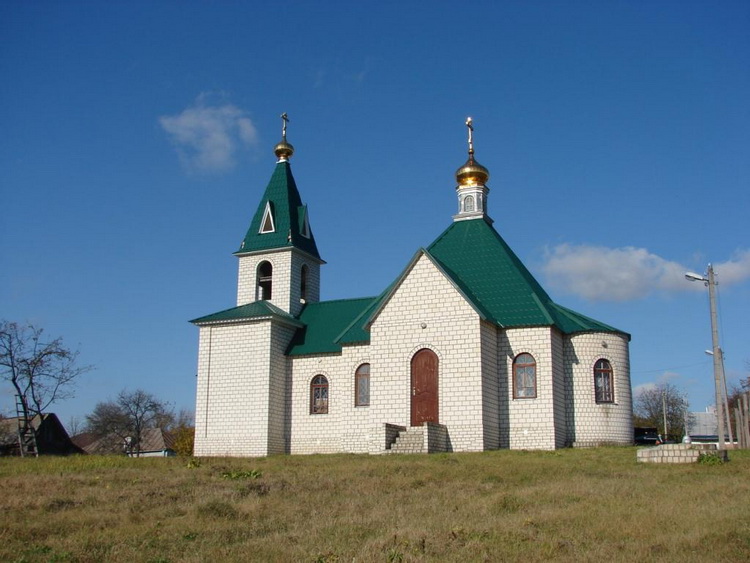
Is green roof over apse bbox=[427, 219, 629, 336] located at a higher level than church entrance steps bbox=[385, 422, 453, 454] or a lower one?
higher

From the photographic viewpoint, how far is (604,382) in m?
27.9

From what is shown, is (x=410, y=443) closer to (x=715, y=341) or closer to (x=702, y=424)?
(x=715, y=341)

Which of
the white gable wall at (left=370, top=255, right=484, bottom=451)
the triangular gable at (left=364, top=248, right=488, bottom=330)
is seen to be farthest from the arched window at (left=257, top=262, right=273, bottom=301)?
the white gable wall at (left=370, top=255, right=484, bottom=451)

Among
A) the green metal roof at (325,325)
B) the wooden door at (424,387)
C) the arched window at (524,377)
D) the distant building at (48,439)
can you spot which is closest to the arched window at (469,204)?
the green metal roof at (325,325)

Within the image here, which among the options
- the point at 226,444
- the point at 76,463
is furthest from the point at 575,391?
the point at 76,463

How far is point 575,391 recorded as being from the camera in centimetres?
2775

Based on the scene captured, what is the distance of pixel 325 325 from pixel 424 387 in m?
6.93

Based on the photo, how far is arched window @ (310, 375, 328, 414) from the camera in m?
31.3

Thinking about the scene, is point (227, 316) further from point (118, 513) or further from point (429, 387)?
point (118, 513)

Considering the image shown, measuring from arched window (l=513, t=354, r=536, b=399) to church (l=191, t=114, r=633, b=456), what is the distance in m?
0.05

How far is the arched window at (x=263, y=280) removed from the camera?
114 ft

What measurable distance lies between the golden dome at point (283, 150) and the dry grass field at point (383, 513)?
19.5 meters

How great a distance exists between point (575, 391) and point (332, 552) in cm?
1860

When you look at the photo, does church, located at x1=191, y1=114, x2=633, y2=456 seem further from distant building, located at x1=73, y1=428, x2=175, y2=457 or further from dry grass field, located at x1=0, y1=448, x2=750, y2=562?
distant building, located at x1=73, y1=428, x2=175, y2=457
